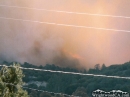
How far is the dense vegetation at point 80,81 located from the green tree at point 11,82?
10.0 meters

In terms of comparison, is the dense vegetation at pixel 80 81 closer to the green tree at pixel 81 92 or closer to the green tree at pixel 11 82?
the green tree at pixel 81 92

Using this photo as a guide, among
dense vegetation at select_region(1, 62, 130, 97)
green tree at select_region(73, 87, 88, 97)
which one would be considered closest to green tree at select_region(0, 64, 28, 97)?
dense vegetation at select_region(1, 62, 130, 97)

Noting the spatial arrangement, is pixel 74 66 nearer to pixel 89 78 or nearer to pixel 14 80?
pixel 89 78

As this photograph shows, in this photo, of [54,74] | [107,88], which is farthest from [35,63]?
[107,88]

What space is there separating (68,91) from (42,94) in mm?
1600

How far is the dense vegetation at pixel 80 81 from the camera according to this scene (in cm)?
1851

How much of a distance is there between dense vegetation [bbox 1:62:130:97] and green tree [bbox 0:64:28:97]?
10.0 m

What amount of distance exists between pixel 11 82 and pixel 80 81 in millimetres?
13317

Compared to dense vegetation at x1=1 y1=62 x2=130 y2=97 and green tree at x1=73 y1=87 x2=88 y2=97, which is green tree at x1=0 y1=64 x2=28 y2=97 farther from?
green tree at x1=73 y1=87 x2=88 y2=97

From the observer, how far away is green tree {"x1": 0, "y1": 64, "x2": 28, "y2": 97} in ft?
24.3

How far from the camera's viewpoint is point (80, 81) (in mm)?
20781

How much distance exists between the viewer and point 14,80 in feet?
25.4

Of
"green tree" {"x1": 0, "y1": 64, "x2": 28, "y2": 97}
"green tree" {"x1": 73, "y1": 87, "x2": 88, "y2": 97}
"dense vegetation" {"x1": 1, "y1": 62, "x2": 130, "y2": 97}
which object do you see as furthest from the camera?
"green tree" {"x1": 73, "y1": 87, "x2": 88, "y2": 97}

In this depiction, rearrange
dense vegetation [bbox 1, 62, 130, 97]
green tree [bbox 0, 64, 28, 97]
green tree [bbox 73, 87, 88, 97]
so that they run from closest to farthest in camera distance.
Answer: green tree [bbox 0, 64, 28, 97] < dense vegetation [bbox 1, 62, 130, 97] < green tree [bbox 73, 87, 88, 97]
